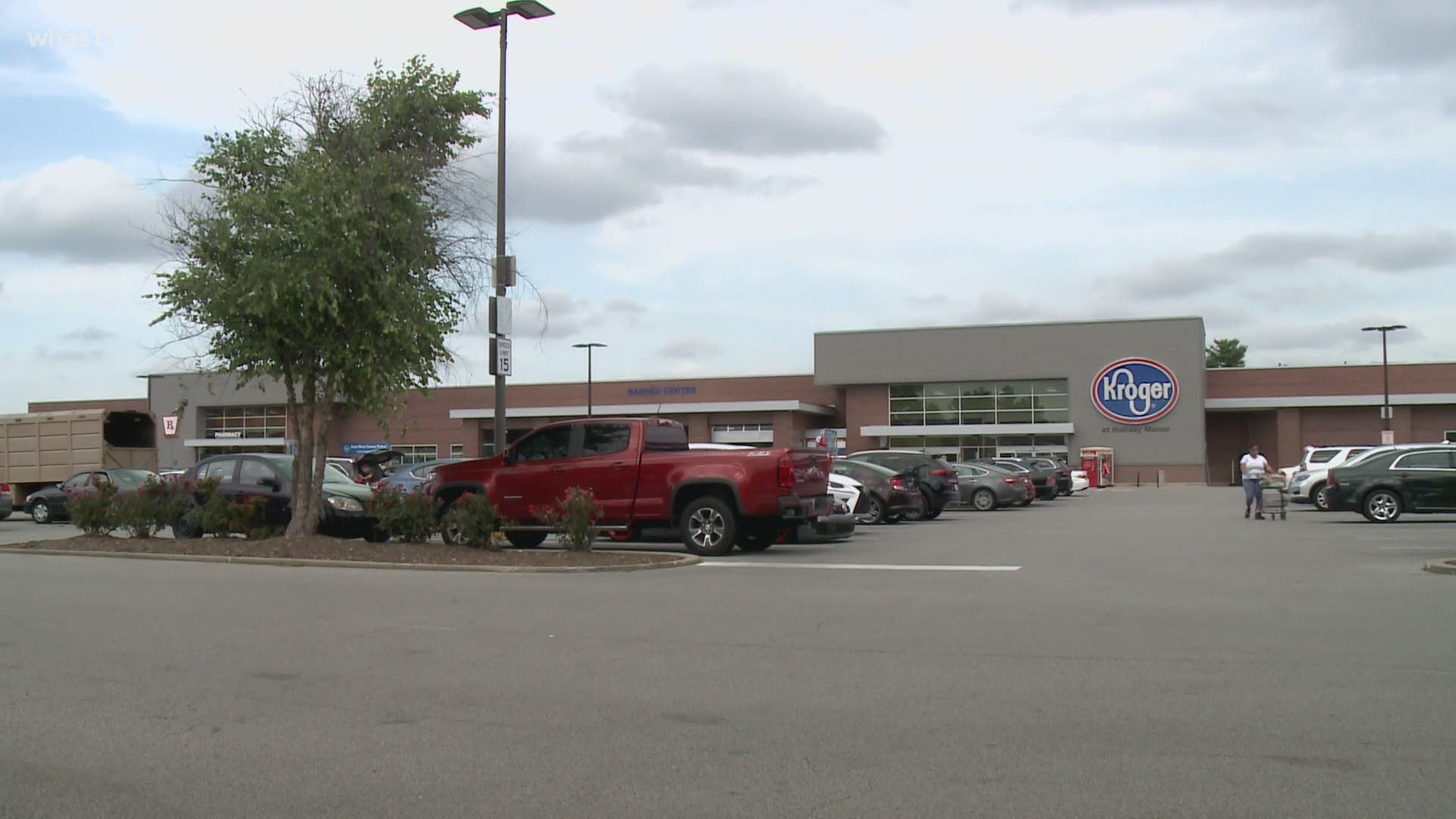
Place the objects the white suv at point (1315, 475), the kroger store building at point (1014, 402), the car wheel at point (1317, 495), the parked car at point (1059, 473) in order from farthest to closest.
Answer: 1. the kroger store building at point (1014, 402)
2. the parked car at point (1059, 473)
3. the white suv at point (1315, 475)
4. the car wheel at point (1317, 495)

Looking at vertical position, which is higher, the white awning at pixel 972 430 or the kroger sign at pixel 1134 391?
the kroger sign at pixel 1134 391

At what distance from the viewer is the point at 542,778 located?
5.46 meters

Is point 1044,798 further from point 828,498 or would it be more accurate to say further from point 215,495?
point 215,495

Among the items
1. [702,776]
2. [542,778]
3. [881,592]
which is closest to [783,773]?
[702,776]

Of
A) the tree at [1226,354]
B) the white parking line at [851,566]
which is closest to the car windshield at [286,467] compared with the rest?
the white parking line at [851,566]

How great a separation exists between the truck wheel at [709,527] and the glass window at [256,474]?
6.82 metres

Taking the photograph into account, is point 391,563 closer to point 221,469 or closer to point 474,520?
point 474,520

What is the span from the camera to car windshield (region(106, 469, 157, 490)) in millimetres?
26250

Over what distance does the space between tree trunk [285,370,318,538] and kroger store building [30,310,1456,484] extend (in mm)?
39498

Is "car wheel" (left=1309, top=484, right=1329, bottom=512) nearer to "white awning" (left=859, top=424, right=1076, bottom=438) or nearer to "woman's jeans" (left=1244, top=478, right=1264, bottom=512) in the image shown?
"woman's jeans" (left=1244, top=478, right=1264, bottom=512)

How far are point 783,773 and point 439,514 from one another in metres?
12.2

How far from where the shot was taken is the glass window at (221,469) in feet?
63.0

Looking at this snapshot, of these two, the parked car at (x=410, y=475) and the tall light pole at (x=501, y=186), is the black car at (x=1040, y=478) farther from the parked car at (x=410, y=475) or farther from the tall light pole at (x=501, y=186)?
the tall light pole at (x=501, y=186)

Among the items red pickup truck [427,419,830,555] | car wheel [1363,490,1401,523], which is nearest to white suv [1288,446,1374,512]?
car wheel [1363,490,1401,523]
